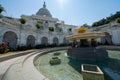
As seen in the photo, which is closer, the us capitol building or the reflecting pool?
the reflecting pool

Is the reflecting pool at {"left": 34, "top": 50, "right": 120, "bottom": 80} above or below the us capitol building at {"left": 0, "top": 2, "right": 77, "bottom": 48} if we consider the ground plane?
below

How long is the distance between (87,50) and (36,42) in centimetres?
1488

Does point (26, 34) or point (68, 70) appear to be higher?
point (26, 34)

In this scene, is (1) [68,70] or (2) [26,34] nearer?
(1) [68,70]

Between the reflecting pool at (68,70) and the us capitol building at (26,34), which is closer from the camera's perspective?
the reflecting pool at (68,70)

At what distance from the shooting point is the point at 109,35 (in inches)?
985

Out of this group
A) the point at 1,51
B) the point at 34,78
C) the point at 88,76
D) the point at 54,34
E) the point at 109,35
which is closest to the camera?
the point at 34,78

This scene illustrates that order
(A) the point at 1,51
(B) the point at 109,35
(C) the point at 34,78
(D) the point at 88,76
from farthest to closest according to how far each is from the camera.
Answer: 1. (B) the point at 109,35
2. (A) the point at 1,51
3. (D) the point at 88,76
4. (C) the point at 34,78

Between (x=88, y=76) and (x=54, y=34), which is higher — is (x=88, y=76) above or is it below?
below

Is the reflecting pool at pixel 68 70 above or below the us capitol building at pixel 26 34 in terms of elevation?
below

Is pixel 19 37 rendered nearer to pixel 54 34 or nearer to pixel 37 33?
pixel 37 33

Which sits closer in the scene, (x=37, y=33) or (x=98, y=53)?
(x=98, y=53)

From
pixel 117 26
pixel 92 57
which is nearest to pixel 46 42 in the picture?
pixel 92 57

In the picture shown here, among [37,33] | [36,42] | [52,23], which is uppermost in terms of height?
[52,23]
